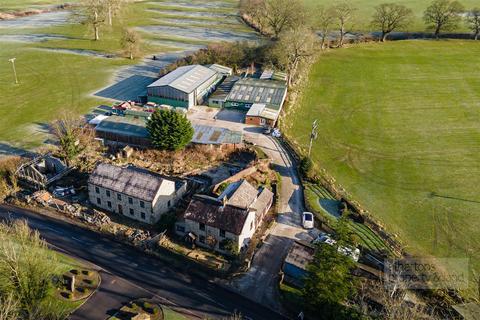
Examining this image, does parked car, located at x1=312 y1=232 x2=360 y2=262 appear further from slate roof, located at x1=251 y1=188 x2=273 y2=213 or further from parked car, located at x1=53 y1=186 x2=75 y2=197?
parked car, located at x1=53 y1=186 x2=75 y2=197

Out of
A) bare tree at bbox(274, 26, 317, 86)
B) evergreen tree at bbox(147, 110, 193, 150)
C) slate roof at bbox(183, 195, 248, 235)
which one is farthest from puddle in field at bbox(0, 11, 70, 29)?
slate roof at bbox(183, 195, 248, 235)

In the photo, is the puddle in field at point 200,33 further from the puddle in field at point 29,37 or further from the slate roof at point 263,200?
the slate roof at point 263,200

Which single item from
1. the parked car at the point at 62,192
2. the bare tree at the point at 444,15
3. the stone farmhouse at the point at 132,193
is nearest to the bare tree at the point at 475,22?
the bare tree at the point at 444,15

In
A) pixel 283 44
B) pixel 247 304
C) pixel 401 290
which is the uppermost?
pixel 283 44

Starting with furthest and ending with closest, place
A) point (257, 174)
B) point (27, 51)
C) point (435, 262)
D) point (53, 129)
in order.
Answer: point (27, 51), point (53, 129), point (257, 174), point (435, 262)

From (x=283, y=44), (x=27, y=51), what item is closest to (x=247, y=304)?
(x=283, y=44)

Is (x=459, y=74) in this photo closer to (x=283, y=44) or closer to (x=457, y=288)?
(x=283, y=44)
